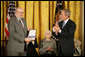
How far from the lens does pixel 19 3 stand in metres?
6.36

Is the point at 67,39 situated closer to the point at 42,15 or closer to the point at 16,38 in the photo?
the point at 16,38

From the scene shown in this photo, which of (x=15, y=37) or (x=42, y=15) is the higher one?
(x=42, y=15)

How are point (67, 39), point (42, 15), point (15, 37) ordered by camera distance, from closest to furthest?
point (15, 37)
point (67, 39)
point (42, 15)

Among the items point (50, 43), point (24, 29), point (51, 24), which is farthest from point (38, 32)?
point (24, 29)

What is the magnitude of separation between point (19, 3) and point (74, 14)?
76.7 inches

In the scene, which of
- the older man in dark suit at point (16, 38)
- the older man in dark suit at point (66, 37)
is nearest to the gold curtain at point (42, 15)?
the older man in dark suit at point (66, 37)

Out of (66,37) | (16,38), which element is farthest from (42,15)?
(16,38)

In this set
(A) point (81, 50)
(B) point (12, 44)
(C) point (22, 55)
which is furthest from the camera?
(A) point (81, 50)

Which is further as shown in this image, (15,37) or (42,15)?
(42,15)

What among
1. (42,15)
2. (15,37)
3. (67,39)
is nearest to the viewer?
(15,37)

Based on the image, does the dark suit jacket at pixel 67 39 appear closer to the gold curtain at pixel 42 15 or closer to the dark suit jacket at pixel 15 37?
the dark suit jacket at pixel 15 37

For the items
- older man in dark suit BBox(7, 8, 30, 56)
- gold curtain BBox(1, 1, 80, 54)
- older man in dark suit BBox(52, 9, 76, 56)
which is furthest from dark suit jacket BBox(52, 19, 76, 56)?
gold curtain BBox(1, 1, 80, 54)

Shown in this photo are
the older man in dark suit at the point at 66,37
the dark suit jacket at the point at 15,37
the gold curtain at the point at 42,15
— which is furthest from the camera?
the gold curtain at the point at 42,15

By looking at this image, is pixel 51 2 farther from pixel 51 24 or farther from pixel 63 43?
pixel 63 43
